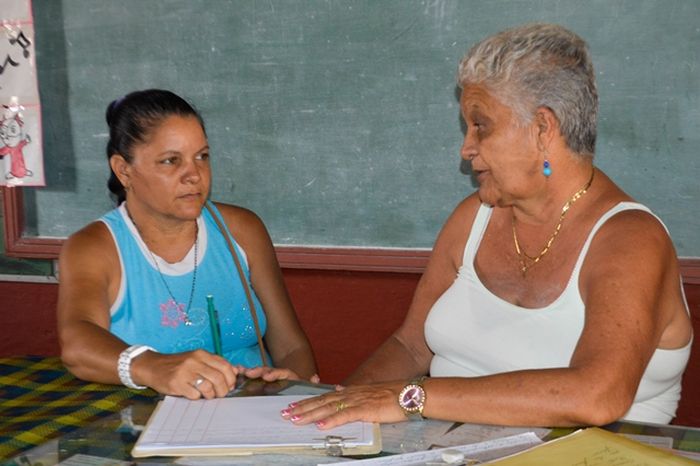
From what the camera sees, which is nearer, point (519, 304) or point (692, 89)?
point (519, 304)

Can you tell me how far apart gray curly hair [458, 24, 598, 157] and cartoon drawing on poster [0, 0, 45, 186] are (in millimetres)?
1958

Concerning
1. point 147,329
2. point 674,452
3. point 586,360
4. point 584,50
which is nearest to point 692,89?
point 584,50

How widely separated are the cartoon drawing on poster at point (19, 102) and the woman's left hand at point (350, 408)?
2059 millimetres

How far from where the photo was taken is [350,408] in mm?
1575

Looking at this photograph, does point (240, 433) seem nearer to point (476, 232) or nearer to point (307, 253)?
point (476, 232)

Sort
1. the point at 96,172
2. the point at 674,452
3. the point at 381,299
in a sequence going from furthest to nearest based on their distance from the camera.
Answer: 1. the point at 96,172
2. the point at 381,299
3. the point at 674,452

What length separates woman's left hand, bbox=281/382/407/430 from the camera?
5.13ft

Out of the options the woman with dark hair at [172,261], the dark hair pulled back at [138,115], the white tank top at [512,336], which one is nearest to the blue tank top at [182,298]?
the woman with dark hair at [172,261]

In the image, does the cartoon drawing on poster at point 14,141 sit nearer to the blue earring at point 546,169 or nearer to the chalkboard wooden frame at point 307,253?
the chalkboard wooden frame at point 307,253

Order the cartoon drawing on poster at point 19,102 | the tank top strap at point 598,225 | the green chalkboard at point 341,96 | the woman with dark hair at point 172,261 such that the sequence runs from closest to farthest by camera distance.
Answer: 1. the tank top strap at point 598,225
2. the woman with dark hair at point 172,261
3. the green chalkboard at point 341,96
4. the cartoon drawing on poster at point 19,102

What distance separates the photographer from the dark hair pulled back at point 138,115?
241cm

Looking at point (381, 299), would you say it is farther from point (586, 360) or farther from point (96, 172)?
point (586, 360)

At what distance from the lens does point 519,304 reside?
6.55 feet

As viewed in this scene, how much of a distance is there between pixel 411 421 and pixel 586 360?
325mm
